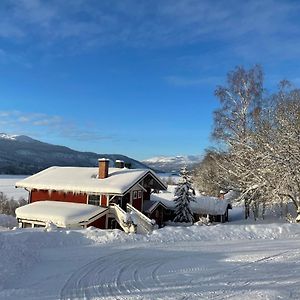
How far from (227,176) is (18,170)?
116250 millimetres

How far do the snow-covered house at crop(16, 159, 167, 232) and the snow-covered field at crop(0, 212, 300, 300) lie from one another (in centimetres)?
675

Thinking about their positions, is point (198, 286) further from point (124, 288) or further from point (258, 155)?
Result: point (258, 155)

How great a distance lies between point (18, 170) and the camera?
133 m

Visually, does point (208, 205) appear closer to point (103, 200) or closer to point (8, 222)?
point (103, 200)

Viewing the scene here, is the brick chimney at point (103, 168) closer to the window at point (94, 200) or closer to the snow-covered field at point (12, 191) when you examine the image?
the window at point (94, 200)

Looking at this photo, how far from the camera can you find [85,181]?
28.0 metres

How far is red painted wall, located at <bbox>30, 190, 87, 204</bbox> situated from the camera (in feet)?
91.9

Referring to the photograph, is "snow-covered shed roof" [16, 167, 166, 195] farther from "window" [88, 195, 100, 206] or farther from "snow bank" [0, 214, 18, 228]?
"snow bank" [0, 214, 18, 228]

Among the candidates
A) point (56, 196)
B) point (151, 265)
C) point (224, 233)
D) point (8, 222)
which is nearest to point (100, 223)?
point (56, 196)

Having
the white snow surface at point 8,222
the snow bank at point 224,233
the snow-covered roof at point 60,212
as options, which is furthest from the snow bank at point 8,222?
the snow bank at point 224,233

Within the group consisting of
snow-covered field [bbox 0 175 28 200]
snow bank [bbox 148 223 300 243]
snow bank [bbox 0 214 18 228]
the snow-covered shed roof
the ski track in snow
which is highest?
the snow-covered shed roof

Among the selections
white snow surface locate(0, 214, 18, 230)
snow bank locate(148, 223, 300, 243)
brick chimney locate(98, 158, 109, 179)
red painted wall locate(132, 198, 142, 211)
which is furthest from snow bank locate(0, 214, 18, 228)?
snow bank locate(148, 223, 300, 243)

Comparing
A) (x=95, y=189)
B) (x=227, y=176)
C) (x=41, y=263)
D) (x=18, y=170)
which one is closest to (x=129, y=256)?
(x=41, y=263)

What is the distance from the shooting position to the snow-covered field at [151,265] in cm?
962
